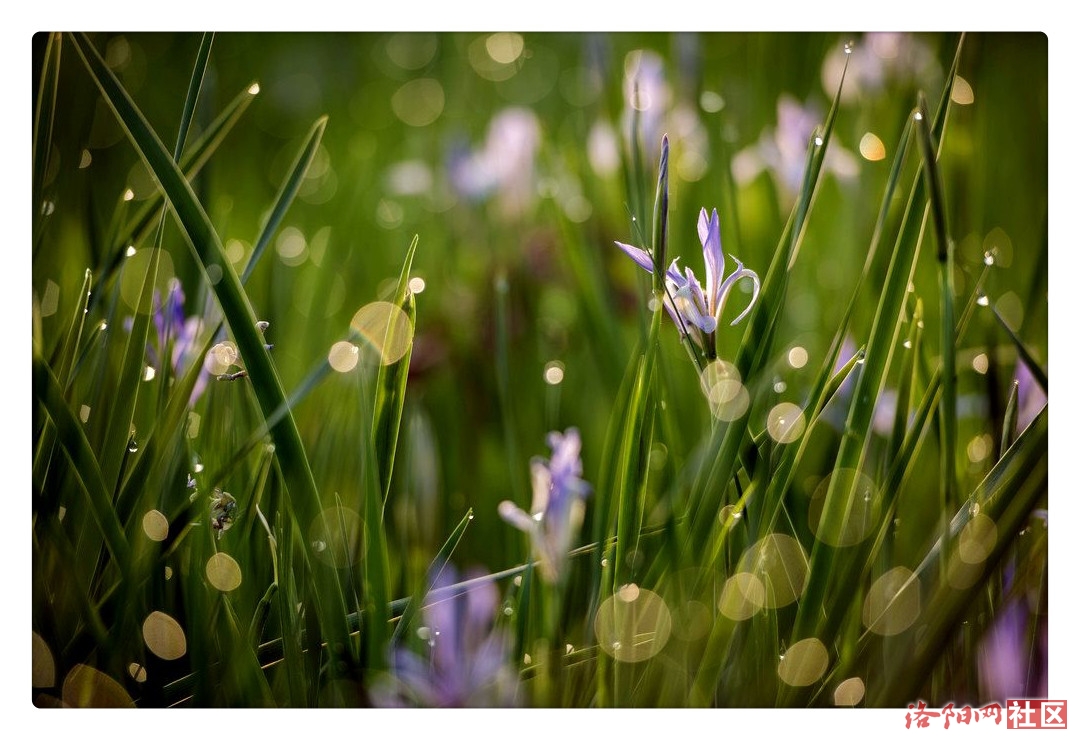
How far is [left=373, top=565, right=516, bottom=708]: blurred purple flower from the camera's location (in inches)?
26.2

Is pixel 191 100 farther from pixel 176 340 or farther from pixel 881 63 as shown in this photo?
pixel 881 63

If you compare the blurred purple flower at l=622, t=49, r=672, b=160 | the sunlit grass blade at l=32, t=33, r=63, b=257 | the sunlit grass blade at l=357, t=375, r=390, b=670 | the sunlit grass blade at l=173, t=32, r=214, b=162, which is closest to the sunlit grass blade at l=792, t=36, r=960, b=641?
the blurred purple flower at l=622, t=49, r=672, b=160

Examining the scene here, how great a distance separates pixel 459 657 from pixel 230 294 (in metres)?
0.34

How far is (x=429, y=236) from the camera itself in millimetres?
690

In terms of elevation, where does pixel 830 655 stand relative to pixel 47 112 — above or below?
below

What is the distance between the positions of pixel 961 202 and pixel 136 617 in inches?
29.3

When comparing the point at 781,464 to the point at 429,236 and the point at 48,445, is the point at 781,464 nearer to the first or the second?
the point at 429,236

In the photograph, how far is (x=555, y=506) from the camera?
67cm

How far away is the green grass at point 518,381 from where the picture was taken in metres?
0.64

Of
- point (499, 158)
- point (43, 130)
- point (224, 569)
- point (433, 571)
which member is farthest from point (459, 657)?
point (43, 130)

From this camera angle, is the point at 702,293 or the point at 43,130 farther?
the point at 43,130

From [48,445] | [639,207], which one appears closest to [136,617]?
[48,445]

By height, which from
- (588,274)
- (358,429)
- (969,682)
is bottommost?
(969,682)

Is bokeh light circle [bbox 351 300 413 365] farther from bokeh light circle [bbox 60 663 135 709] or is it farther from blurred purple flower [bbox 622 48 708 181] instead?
bokeh light circle [bbox 60 663 135 709]
